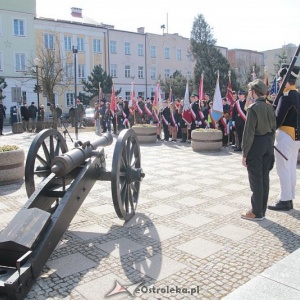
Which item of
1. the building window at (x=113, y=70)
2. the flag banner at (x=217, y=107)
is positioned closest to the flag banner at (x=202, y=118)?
the flag banner at (x=217, y=107)

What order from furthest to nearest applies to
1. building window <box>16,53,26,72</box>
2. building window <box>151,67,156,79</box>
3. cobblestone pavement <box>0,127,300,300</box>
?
building window <box>151,67,156,79</box> < building window <box>16,53,26,72</box> < cobblestone pavement <box>0,127,300,300</box>

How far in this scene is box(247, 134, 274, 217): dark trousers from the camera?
5.17 metres

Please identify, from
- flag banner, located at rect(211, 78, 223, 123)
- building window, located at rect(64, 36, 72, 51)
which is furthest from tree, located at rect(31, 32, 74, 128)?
flag banner, located at rect(211, 78, 223, 123)

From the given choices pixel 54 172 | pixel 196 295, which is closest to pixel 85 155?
pixel 54 172

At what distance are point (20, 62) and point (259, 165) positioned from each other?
42.0 metres

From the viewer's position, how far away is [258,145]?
16.9ft

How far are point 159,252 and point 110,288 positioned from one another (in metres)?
0.92

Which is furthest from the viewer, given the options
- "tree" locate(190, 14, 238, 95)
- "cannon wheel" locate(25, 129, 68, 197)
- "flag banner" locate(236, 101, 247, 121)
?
"tree" locate(190, 14, 238, 95)

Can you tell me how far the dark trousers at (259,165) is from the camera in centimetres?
517

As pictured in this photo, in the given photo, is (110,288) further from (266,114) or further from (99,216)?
(266,114)

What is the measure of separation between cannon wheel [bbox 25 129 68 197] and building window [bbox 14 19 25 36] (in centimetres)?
4116

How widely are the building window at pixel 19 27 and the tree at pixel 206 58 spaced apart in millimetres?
20185

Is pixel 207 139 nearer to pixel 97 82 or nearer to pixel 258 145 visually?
pixel 258 145

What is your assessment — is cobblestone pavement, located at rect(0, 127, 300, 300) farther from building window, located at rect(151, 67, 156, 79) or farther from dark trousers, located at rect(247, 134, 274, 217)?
building window, located at rect(151, 67, 156, 79)
